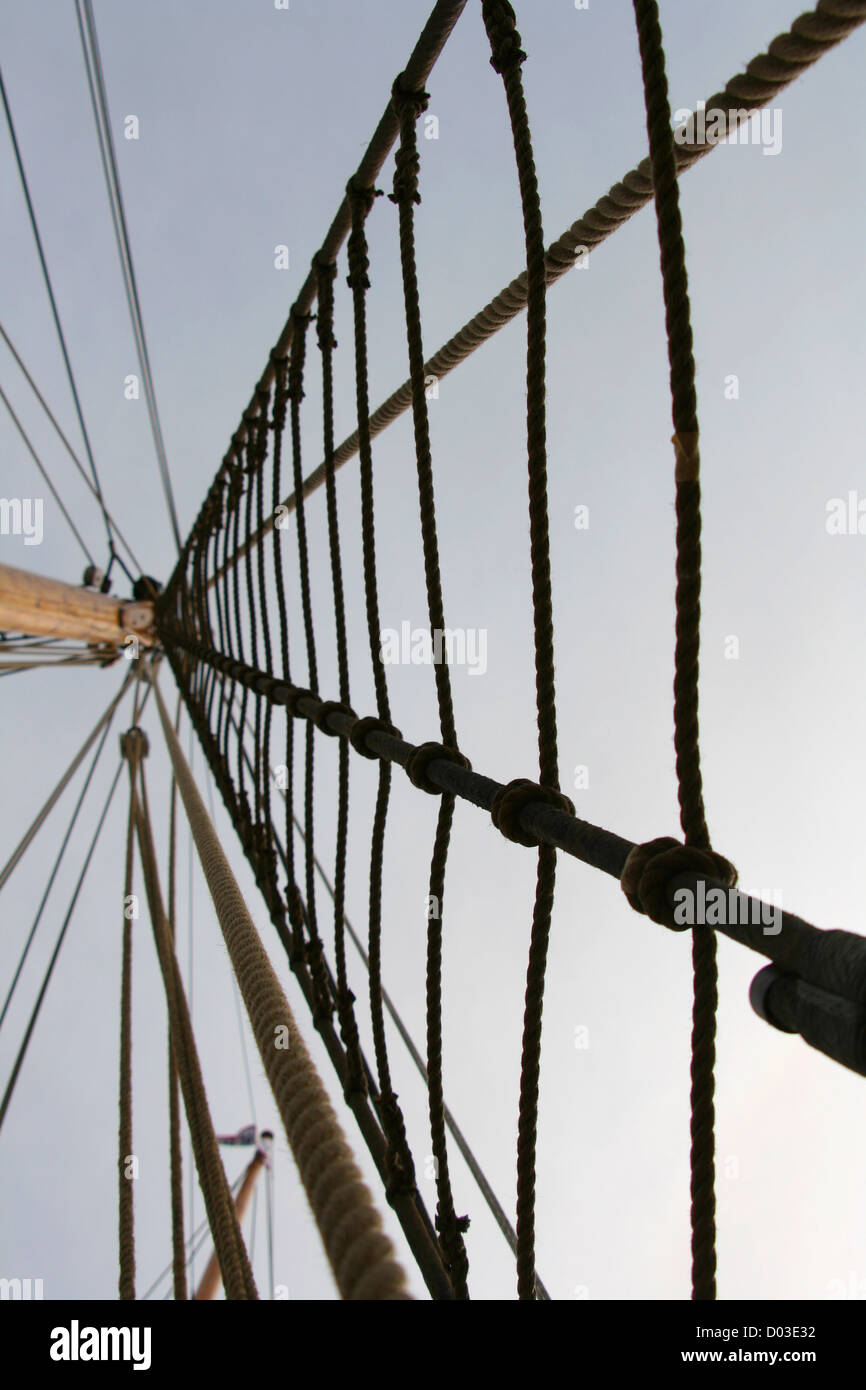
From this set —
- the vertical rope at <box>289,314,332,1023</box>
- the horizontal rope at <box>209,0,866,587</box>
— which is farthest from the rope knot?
the vertical rope at <box>289,314,332,1023</box>

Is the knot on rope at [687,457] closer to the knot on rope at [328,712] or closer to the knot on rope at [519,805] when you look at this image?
the knot on rope at [519,805]

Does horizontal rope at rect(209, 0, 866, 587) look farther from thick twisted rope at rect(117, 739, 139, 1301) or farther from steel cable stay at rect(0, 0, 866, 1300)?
thick twisted rope at rect(117, 739, 139, 1301)

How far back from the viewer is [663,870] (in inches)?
35.3

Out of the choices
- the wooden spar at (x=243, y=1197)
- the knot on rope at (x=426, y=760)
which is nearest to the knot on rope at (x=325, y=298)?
the knot on rope at (x=426, y=760)

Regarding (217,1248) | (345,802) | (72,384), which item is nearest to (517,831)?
(345,802)

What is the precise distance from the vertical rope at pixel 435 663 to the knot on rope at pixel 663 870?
20.4 inches

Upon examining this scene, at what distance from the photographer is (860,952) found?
0.66 m

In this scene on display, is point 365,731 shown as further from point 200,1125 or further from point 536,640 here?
point 200,1125

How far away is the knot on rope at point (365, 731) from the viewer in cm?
200

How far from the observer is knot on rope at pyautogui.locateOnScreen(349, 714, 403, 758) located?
2.00 m
